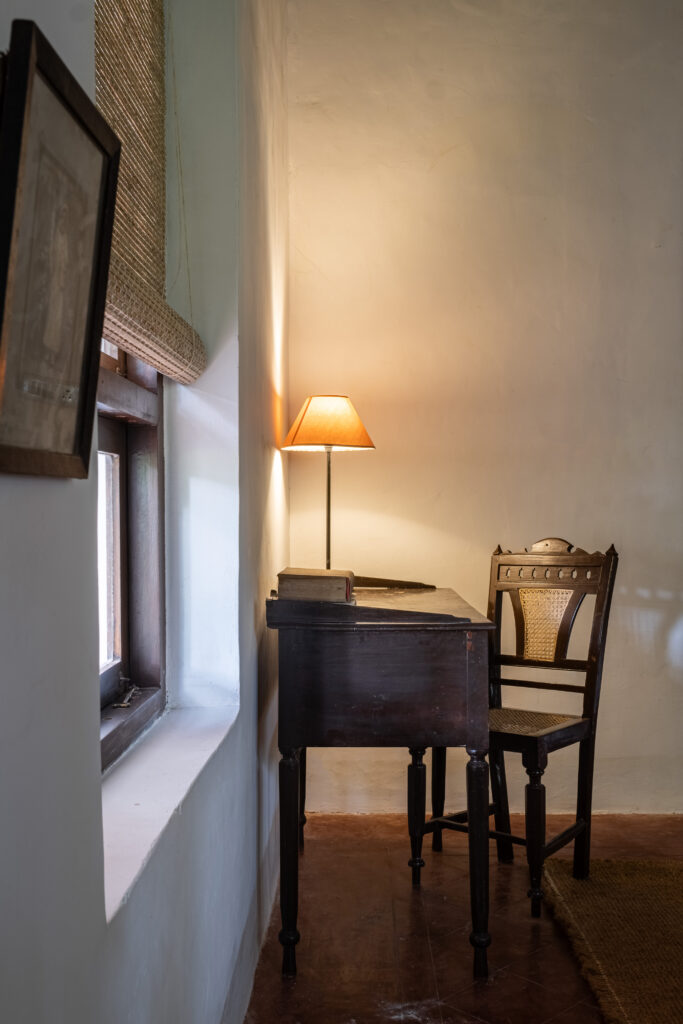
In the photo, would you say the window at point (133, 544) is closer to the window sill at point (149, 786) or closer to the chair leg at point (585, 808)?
the window sill at point (149, 786)

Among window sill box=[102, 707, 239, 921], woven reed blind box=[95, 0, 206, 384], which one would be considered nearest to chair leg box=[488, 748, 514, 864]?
window sill box=[102, 707, 239, 921]

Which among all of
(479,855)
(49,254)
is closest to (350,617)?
(479,855)

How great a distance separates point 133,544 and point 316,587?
500 millimetres

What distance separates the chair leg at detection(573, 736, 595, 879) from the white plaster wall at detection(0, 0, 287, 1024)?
3.04ft

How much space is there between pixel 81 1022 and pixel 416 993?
1.47 metres

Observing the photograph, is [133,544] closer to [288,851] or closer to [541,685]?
[288,851]

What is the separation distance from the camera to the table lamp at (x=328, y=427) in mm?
2699

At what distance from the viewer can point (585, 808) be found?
2744mm

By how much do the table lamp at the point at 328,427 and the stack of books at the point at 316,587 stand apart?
61cm

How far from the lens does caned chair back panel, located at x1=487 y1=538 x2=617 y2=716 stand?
110 inches

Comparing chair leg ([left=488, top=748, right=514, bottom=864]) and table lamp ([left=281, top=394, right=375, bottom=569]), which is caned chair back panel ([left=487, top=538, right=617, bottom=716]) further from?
table lamp ([left=281, top=394, right=375, bottom=569])

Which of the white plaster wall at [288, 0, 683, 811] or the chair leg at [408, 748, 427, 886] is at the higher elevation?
the white plaster wall at [288, 0, 683, 811]

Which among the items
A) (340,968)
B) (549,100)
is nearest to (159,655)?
(340,968)

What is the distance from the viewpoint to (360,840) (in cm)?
311
